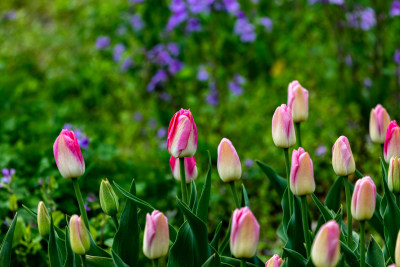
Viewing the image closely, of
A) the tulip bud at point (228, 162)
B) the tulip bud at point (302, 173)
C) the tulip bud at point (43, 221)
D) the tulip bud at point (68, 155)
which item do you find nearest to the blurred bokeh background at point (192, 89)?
the tulip bud at point (43, 221)

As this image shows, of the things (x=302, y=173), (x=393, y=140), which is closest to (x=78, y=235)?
(x=302, y=173)

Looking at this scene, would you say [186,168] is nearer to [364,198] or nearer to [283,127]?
[283,127]

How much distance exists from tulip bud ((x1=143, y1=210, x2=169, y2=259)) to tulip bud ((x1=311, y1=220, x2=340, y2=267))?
0.27 m

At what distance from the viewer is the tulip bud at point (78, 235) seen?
1091 mm

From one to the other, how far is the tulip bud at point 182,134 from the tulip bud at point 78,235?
254 millimetres

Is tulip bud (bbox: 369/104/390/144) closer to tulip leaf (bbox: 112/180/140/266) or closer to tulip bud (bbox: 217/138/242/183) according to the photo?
tulip bud (bbox: 217/138/242/183)

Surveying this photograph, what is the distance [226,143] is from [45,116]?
2.12 meters

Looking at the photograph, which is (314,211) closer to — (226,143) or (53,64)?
(226,143)

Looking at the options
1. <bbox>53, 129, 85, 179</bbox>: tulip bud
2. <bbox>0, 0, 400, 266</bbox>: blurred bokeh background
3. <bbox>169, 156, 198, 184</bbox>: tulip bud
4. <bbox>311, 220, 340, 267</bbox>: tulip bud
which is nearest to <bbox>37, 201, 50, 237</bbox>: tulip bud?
<bbox>53, 129, 85, 179</bbox>: tulip bud

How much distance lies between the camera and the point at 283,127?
1220 millimetres

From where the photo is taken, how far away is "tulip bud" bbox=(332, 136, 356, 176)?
1.17 metres

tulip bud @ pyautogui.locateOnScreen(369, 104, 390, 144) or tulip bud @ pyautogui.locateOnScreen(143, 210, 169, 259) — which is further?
tulip bud @ pyautogui.locateOnScreen(369, 104, 390, 144)

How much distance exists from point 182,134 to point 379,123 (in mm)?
536

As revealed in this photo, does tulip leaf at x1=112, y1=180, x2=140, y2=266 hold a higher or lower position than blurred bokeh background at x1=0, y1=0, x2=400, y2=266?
higher
